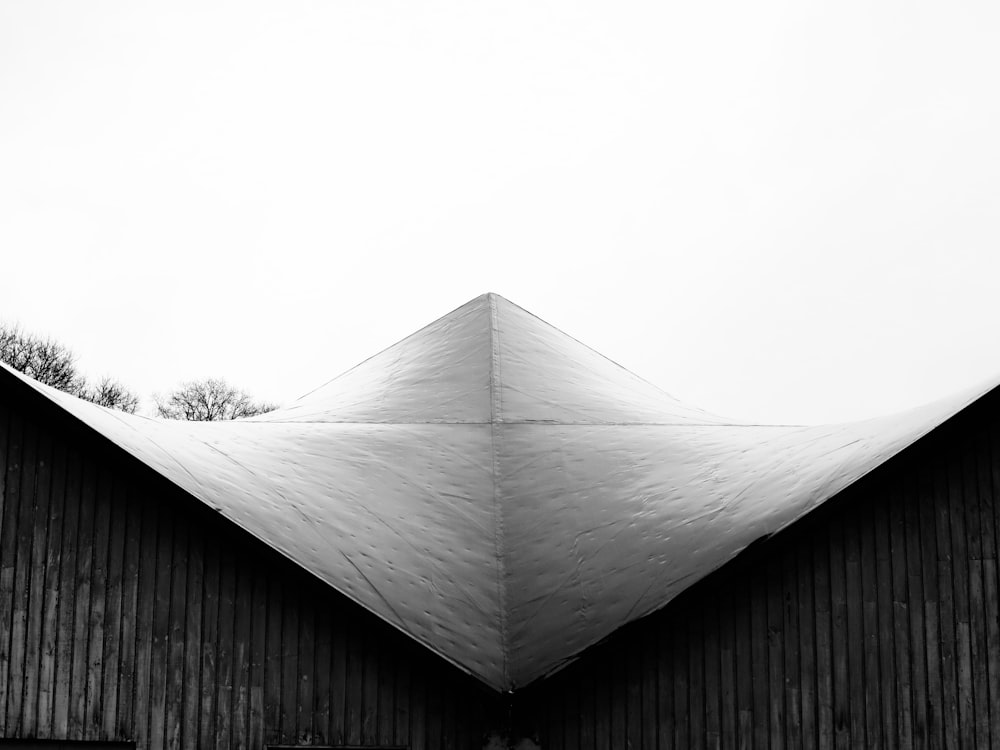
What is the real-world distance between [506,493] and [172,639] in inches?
116

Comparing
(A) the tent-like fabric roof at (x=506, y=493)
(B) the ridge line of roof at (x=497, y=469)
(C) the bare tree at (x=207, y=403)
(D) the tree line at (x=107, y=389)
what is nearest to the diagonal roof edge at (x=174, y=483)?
(A) the tent-like fabric roof at (x=506, y=493)

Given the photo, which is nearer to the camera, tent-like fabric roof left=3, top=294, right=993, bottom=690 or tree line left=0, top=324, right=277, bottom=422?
tent-like fabric roof left=3, top=294, right=993, bottom=690

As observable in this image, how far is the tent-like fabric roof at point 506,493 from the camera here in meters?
7.05

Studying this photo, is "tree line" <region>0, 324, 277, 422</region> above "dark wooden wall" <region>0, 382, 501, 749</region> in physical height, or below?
above

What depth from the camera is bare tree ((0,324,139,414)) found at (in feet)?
144

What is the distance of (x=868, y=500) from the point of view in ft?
24.9

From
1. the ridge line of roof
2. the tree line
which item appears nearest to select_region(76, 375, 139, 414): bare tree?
the tree line

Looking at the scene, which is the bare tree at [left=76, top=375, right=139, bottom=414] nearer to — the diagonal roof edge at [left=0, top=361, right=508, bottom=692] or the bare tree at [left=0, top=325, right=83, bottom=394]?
the bare tree at [left=0, top=325, right=83, bottom=394]

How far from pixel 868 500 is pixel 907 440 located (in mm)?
687

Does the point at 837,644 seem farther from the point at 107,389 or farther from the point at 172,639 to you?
the point at 107,389

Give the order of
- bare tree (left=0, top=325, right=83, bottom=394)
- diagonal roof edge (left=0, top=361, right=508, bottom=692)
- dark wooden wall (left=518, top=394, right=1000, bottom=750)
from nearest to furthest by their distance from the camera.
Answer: diagonal roof edge (left=0, top=361, right=508, bottom=692)
dark wooden wall (left=518, top=394, right=1000, bottom=750)
bare tree (left=0, top=325, right=83, bottom=394)

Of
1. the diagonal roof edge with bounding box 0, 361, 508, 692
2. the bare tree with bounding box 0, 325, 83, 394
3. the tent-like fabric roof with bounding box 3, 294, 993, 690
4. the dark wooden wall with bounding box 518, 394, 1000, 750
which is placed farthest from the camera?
the bare tree with bounding box 0, 325, 83, 394

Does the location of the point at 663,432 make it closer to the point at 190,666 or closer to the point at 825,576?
the point at 825,576

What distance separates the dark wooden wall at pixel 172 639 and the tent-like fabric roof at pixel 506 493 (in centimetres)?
42
